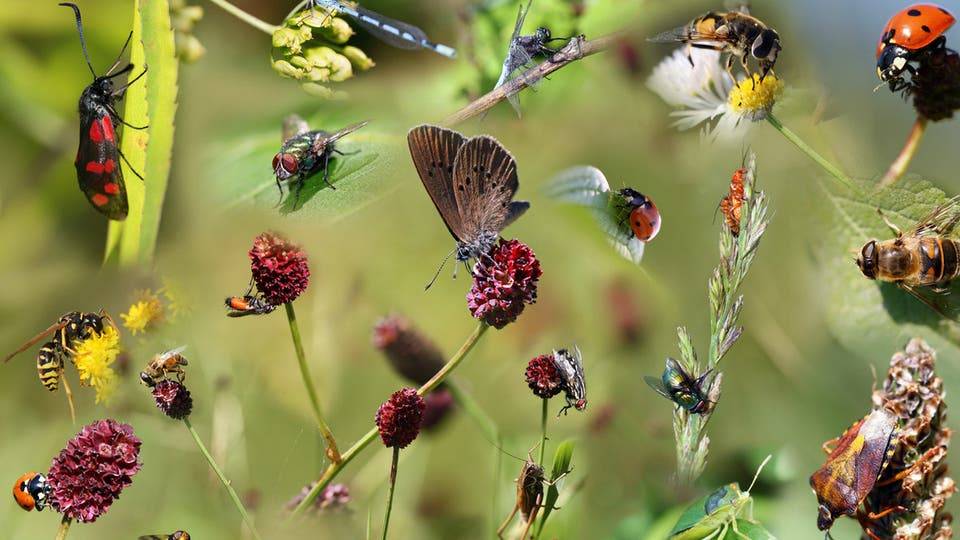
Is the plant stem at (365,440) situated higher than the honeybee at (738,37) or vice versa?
the honeybee at (738,37)

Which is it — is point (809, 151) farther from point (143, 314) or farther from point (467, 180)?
point (143, 314)

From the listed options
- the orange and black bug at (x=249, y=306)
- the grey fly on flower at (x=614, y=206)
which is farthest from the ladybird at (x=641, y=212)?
the orange and black bug at (x=249, y=306)

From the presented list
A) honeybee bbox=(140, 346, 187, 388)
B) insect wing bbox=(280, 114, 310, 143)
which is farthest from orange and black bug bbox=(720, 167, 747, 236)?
honeybee bbox=(140, 346, 187, 388)

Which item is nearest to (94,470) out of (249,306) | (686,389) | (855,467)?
(249,306)

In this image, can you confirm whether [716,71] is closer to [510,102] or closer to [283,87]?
[510,102]

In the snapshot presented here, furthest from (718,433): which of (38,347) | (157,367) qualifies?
(38,347)

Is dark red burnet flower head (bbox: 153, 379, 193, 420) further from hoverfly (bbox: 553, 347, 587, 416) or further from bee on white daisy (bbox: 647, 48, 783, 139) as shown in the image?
bee on white daisy (bbox: 647, 48, 783, 139)

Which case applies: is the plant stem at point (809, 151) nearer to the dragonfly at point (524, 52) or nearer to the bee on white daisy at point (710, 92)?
the bee on white daisy at point (710, 92)
